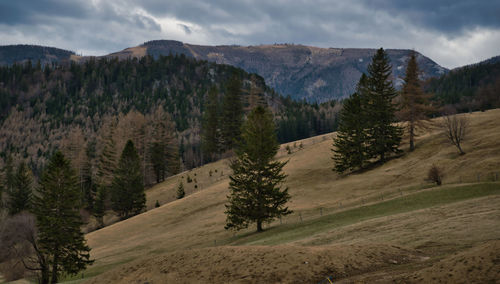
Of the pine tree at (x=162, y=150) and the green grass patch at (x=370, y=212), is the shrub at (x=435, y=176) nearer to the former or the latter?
the green grass patch at (x=370, y=212)

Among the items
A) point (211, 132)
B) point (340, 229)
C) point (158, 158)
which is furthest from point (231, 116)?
point (340, 229)

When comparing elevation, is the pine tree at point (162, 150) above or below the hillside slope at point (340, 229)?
above

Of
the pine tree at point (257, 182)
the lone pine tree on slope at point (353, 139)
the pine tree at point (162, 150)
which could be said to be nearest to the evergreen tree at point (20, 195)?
the pine tree at point (162, 150)

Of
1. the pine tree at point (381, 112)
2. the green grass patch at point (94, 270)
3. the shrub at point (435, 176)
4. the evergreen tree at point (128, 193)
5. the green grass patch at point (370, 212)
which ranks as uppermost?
the pine tree at point (381, 112)

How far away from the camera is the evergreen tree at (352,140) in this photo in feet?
188

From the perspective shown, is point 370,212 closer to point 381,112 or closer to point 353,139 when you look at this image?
point 353,139

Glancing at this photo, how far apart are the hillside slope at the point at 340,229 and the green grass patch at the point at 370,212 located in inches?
5.2

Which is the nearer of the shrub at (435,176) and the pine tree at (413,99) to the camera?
the shrub at (435,176)

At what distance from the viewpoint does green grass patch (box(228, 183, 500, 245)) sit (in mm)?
31641

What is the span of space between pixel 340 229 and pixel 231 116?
6754cm

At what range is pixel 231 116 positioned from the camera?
9381 cm

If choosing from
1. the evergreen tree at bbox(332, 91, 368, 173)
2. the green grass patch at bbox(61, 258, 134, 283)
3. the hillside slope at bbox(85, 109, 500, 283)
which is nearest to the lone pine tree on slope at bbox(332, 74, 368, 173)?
the evergreen tree at bbox(332, 91, 368, 173)

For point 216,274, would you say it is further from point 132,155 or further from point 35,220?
point 132,155

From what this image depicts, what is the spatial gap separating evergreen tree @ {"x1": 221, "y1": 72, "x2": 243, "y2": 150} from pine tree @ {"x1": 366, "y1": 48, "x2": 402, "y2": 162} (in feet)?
128
